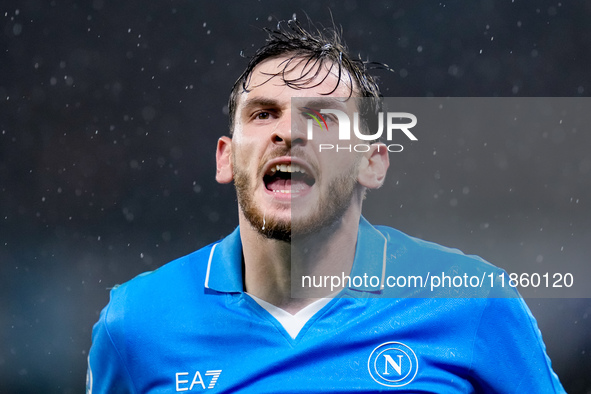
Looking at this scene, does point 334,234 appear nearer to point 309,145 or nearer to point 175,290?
point 309,145

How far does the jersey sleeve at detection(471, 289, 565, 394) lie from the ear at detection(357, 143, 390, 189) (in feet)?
1.83

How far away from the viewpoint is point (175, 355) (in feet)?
6.84

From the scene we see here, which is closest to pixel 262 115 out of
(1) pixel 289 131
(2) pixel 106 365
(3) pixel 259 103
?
(3) pixel 259 103

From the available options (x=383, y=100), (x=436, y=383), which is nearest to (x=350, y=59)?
(x=383, y=100)

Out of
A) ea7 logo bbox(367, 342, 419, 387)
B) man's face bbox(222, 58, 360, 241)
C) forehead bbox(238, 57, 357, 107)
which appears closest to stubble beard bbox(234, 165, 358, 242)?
man's face bbox(222, 58, 360, 241)

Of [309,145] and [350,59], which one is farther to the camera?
[350,59]

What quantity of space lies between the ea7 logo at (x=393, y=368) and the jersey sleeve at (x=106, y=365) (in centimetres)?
83

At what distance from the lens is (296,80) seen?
2.10 m

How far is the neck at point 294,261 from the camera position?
2057 mm

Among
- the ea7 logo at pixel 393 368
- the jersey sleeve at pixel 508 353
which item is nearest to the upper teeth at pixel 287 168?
the ea7 logo at pixel 393 368

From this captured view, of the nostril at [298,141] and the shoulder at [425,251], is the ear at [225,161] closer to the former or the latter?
the nostril at [298,141]

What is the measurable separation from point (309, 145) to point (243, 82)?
1.24ft

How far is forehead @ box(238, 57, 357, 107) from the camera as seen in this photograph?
2076 millimetres

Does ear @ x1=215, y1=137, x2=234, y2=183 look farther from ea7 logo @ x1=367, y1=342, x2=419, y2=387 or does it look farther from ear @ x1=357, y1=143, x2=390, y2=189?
ea7 logo @ x1=367, y1=342, x2=419, y2=387
